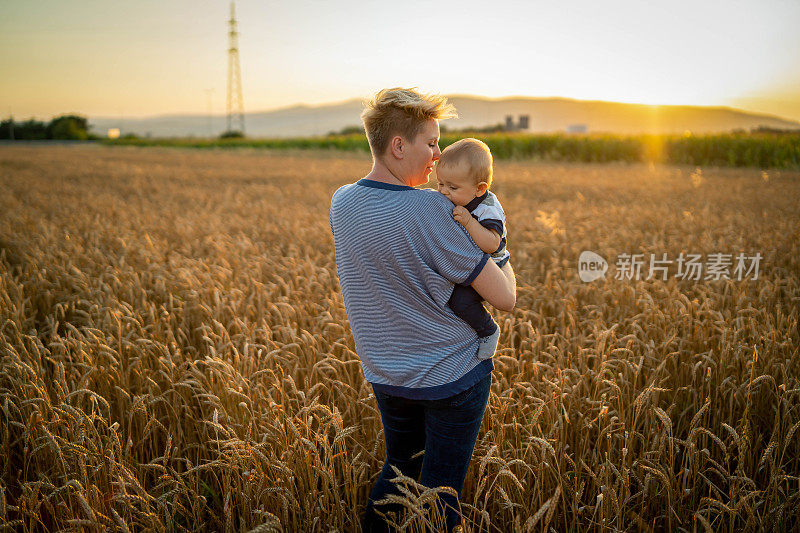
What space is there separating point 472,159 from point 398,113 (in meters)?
0.26

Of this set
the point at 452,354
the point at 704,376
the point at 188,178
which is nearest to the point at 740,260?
the point at 704,376

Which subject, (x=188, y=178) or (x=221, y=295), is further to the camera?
(x=188, y=178)

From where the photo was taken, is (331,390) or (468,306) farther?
(331,390)

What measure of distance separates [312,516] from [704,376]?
2.47 meters

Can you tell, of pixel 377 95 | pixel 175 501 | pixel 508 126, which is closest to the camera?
pixel 377 95

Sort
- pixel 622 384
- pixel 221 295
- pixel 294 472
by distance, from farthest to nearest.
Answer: pixel 221 295, pixel 622 384, pixel 294 472

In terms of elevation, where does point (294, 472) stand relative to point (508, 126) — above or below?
below

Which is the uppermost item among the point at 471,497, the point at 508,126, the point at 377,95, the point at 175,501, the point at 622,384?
the point at 508,126

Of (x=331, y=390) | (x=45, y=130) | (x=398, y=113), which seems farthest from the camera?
(x=45, y=130)

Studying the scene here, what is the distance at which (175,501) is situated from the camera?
6.79 feet

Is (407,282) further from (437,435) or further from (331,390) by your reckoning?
(331,390)

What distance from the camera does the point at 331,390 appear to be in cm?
290

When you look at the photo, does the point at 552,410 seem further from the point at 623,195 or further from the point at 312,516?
the point at 623,195

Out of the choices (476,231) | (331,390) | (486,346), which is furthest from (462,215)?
(331,390)
